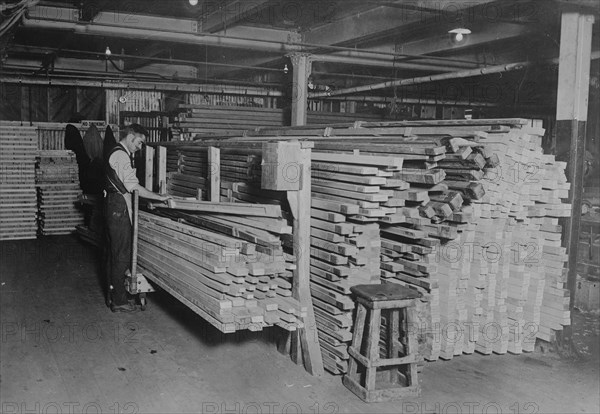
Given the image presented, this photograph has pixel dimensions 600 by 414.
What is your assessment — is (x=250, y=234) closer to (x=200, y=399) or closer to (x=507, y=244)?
(x=200, y=399)

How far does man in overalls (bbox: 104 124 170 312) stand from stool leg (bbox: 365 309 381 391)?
3.26 meters

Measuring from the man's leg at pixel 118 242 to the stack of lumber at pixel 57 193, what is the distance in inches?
236

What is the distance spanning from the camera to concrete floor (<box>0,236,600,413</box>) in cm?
442

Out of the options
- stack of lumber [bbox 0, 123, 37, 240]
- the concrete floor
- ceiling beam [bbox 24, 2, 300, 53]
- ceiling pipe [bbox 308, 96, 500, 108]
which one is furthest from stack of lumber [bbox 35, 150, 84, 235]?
ceiling pipe [bbox 308, 96, 500, 108]

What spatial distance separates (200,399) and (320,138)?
11.5 feet

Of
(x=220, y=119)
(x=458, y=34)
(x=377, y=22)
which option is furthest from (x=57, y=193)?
(x=458, y=34)

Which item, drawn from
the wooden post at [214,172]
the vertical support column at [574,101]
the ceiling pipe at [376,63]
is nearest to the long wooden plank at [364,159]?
the wooden post at [214,172]

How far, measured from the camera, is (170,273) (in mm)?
5457

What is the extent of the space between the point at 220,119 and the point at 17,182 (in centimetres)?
454

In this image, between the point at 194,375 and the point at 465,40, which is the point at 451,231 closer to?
the point at 194,375

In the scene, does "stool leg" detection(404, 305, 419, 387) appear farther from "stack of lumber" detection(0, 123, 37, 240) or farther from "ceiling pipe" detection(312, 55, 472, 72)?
"stack of lumber" detection(0, 123, 37, 240)

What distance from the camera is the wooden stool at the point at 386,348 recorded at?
14.9 feet

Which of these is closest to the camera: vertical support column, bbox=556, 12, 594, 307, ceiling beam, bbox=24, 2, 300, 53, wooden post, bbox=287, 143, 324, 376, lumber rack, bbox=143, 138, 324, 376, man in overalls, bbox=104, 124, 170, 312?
lumber rack, bbox=143, 138, 324, 376

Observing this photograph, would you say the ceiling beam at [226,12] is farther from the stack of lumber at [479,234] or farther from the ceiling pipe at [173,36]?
the stack of lumber at [479,234]
